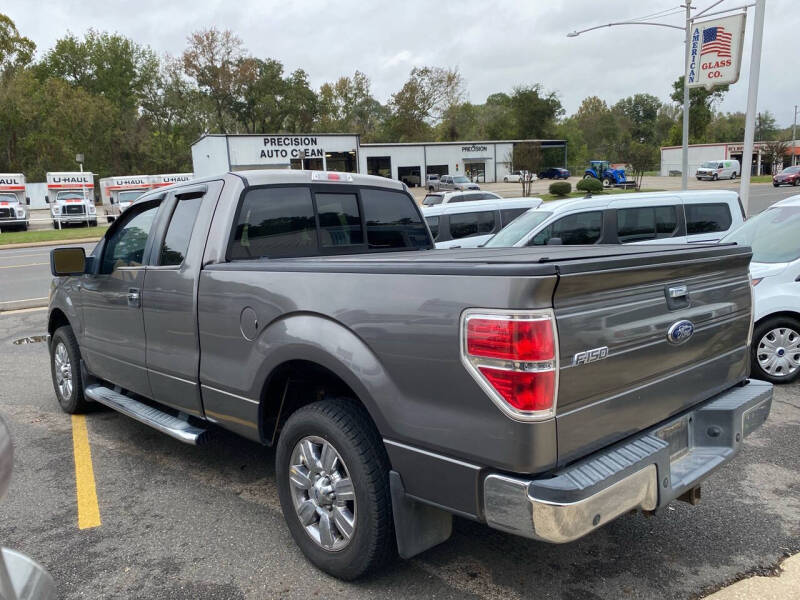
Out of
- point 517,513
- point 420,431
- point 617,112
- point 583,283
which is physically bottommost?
point 517,513

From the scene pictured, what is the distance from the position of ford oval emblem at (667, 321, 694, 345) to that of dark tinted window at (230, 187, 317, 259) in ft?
7.41

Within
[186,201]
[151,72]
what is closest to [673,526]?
[186,201]

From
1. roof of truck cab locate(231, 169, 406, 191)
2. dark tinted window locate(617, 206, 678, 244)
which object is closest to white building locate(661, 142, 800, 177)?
dark tinted window locate(617, 206, 678, 244)

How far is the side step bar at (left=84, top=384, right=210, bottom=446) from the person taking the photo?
3736 mm

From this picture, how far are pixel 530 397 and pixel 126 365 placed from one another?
10.7 ft

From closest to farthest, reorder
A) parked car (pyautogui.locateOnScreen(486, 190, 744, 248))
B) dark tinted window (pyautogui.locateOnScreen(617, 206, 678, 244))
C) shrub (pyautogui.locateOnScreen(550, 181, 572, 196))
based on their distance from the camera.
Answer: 1. parked car (pyautogui.locateOnScreen(486, 190, 744, 248))
2. dark tinted window (pyautogui.locateOnScreen(617, 206, 678, 244))
3. shrub (pyautogui.locateOnScreen(550, 181, 572, 196))

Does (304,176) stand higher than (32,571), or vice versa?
(304,176)

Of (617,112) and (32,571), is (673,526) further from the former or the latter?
(617,112)

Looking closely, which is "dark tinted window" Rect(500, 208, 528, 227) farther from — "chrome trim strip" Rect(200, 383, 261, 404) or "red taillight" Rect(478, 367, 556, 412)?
"red taillight" Rect(478, 367, 556, 412)

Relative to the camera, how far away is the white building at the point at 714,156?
64812 millimetres

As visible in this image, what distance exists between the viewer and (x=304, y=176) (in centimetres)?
406

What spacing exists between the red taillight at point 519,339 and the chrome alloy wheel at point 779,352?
4474 mm

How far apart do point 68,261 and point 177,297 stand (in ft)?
4.60

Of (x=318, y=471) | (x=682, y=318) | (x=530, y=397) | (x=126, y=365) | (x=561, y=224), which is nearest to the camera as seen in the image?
(x=530, y=397)
